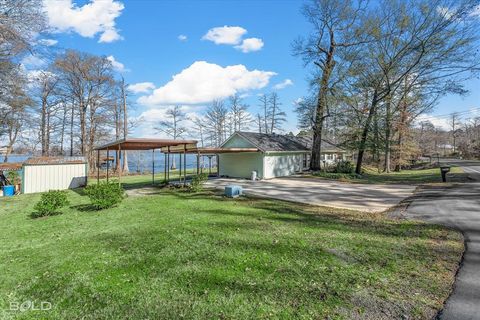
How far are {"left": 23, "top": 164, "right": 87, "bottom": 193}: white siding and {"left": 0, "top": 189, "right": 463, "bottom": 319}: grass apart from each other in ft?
27.1

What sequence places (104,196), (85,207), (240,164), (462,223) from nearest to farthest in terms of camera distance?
(462,223), (104,196), (85,207), (240,164)

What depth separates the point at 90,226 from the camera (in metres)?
7.09

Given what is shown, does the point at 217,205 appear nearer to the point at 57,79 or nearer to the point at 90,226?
the point at 90,226

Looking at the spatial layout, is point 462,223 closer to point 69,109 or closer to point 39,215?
point 39,215

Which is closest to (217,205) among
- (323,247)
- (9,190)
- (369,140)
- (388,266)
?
(323,247)

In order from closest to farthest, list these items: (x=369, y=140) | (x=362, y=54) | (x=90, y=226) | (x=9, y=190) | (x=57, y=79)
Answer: (x=90, y=226) < (x=9, y=190) < (x=362, y=54) < (x=369, y=140) < (x=57, y=79)

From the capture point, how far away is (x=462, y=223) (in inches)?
257

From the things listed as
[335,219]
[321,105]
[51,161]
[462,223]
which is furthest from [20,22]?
[321,105]

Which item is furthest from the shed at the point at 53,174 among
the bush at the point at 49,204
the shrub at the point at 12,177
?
the bush at the point at 49,204

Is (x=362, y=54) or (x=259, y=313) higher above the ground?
(x=362, y=54)

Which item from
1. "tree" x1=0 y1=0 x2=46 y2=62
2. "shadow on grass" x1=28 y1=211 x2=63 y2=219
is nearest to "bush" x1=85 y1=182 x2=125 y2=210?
"shadow on grass" x1=28 y1=211 x2=63 y2=219

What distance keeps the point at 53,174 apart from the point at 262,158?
42.9 ft

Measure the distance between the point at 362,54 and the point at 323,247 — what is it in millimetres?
18434

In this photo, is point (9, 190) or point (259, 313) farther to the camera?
point (9, 190)
